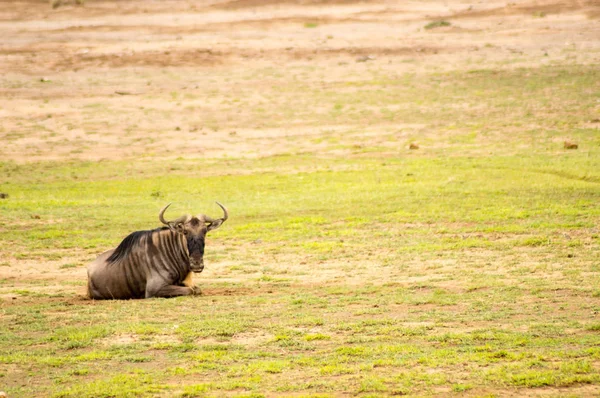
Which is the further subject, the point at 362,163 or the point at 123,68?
the point at 123,68

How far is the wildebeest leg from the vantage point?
12.7 metres

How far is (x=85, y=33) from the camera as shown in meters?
43.9

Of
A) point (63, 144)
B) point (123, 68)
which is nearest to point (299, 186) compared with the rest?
point (63, 144)

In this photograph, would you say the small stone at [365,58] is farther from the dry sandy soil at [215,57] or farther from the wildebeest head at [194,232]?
the wildebeest head at [194,232]

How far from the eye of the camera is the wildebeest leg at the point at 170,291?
1266 cm

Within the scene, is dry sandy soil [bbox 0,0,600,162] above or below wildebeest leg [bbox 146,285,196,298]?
above

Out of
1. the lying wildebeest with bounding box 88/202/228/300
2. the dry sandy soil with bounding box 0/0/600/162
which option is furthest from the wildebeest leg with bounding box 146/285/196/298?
the dry sandy soil with bounding box 0/0/600/162

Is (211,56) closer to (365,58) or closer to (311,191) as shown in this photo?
(365,58)

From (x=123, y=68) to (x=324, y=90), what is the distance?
8622mm

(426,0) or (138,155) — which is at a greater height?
(426,0)

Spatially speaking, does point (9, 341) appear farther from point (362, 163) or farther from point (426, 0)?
point (426, 0)

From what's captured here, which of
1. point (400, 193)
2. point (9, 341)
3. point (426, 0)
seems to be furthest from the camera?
point (426, 0)

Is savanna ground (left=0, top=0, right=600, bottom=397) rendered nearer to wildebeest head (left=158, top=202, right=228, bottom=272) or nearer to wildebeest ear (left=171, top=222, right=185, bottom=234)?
wildebeest head (left=158, top=202, right=228, bottom=272)

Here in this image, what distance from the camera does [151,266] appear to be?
12789 mm
